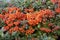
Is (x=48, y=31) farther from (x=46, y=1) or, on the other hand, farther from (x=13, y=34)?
(x=46, y=1)

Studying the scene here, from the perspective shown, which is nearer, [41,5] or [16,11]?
[16,11]

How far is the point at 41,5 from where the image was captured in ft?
17.4

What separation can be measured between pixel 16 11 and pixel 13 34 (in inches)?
27.7

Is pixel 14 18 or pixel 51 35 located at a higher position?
pixel 14 18

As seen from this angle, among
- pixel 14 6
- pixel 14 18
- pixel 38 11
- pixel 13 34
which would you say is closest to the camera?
pixel 13 34

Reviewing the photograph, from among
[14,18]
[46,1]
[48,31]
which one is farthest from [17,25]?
[46,1]

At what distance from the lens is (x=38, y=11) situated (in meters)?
5.13

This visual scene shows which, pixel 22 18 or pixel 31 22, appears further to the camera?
pixel 22 18

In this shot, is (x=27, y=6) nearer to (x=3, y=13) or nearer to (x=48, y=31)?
(x=3, y=13)

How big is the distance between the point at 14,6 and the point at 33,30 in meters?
1.14

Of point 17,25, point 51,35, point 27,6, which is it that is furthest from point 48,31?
point 27,6

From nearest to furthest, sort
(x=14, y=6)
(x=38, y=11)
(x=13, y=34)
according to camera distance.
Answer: (x=13, y=34), (x=38, y=11), (x=14, y=6)

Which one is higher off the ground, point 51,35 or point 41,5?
point 41,5

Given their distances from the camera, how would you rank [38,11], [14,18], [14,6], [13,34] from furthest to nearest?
[14,6]
[38,11]
[14,18]
[13,34]
